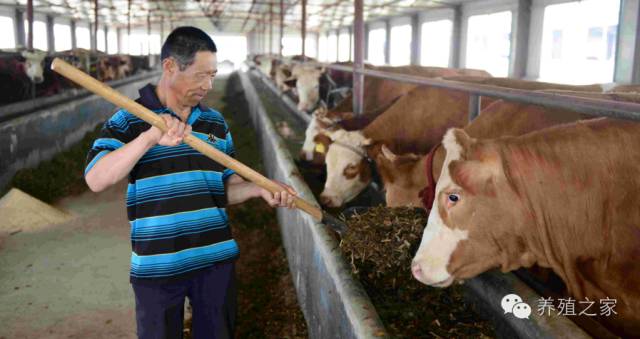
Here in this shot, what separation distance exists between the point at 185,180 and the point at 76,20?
40.1 meters

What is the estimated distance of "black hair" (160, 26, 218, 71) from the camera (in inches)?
87.2

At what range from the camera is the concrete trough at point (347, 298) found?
2092 millimetres

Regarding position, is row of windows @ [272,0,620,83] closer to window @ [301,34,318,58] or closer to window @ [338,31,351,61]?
window @ [338,31,351,61]

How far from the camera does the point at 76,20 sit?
37.7m

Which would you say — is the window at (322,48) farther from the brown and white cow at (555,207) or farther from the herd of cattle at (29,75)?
the brown and white cow at (555,207)

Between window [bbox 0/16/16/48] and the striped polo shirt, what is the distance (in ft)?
99.3

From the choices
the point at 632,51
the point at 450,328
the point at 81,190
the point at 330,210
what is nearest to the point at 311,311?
the point at 450,328

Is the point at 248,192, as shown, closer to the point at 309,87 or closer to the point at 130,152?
the point at 130,152

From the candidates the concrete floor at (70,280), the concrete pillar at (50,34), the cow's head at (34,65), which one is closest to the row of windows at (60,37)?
the concrete pillar at (50,34)

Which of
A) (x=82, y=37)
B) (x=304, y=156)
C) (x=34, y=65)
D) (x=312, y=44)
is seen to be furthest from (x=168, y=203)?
(x=312, y=44)

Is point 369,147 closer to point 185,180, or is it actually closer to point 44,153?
point 185,180

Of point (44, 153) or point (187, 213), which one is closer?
point (187, 213)

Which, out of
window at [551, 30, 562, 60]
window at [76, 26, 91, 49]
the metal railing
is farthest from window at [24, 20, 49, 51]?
the metal railing

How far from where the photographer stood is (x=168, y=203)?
2305mm
